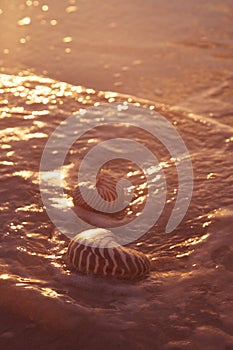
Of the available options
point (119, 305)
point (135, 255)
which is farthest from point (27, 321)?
point (135, 255)

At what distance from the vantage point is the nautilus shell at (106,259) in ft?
14.8

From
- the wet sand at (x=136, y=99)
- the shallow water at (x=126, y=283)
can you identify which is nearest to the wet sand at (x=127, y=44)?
the wet sand at (x=136, y=99)

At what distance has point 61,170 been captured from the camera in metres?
6.35

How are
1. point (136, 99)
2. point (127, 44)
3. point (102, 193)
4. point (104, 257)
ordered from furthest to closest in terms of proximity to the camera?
point (127, 44) → point (136, 99) → point (102, 193) → point (104, 257)

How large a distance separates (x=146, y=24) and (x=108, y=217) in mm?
6060

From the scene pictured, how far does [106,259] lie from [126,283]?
0.23 m

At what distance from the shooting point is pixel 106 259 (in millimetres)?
4523

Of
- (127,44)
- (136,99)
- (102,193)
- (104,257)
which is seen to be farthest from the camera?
(127,44)

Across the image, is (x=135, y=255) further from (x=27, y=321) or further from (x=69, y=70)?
(x=69, y=70)

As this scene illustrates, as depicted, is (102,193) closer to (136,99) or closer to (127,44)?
(136,99)

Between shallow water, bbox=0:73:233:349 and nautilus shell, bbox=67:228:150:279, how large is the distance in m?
0.07

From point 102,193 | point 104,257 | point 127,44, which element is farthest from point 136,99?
point 104,257

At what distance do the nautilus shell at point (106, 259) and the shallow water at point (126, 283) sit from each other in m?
0.07

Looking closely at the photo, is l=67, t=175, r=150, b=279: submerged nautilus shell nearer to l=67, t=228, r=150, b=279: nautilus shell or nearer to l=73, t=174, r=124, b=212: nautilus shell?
l=67, t=228, r=150, b=279: nautilus shell
